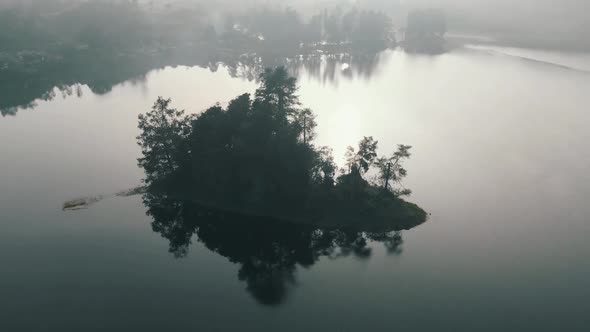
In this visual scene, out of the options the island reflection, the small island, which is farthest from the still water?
the small island

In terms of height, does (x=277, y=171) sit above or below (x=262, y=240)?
above

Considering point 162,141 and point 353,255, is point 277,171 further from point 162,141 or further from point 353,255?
point 162,141

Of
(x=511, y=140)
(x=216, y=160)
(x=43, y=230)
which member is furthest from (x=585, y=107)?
(x=43, y=230)

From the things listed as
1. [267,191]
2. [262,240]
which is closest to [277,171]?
[267,191]

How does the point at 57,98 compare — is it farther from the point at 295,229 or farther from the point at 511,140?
the point at 511,140

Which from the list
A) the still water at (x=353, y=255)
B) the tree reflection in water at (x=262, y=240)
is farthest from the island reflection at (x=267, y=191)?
the still water at (x=353, y=255)

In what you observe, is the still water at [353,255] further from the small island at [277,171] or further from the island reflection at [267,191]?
the small island at [277,171]
